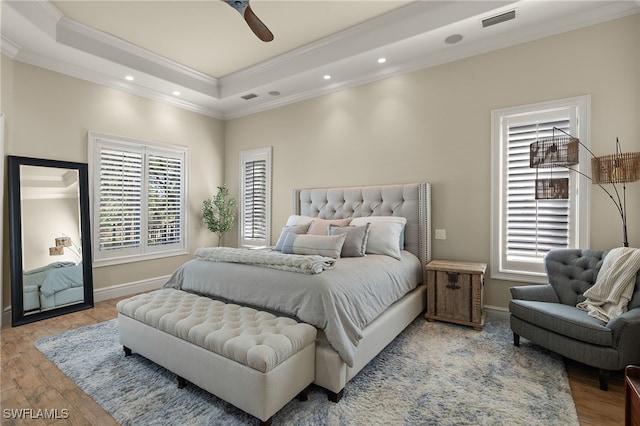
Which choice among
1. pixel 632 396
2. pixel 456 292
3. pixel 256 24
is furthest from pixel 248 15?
pixel 632 396

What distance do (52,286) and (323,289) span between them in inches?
137

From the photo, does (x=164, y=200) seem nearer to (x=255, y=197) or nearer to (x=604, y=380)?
(x=255, y=197)

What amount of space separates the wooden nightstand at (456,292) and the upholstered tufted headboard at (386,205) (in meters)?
0.42

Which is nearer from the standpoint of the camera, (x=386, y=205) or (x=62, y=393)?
(x=62, y=393)

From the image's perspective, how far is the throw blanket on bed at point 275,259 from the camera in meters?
2.34

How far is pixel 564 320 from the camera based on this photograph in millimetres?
2270

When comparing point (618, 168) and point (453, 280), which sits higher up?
point (618, 168)

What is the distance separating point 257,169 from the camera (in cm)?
545

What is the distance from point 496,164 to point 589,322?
1.73m

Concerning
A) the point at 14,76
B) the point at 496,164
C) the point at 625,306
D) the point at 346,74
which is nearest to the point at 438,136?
the point at 496,164

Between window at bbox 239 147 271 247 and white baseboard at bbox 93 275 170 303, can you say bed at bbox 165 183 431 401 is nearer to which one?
window at bbox 239 147 271 247

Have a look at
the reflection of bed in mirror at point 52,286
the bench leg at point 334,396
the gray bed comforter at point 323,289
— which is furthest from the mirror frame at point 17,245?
the bench leg at point 334,396

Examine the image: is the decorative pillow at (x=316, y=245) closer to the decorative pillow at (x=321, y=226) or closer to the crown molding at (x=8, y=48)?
the decorative pillow at (x=321, y=226)

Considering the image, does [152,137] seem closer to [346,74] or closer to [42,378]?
[346,74]
